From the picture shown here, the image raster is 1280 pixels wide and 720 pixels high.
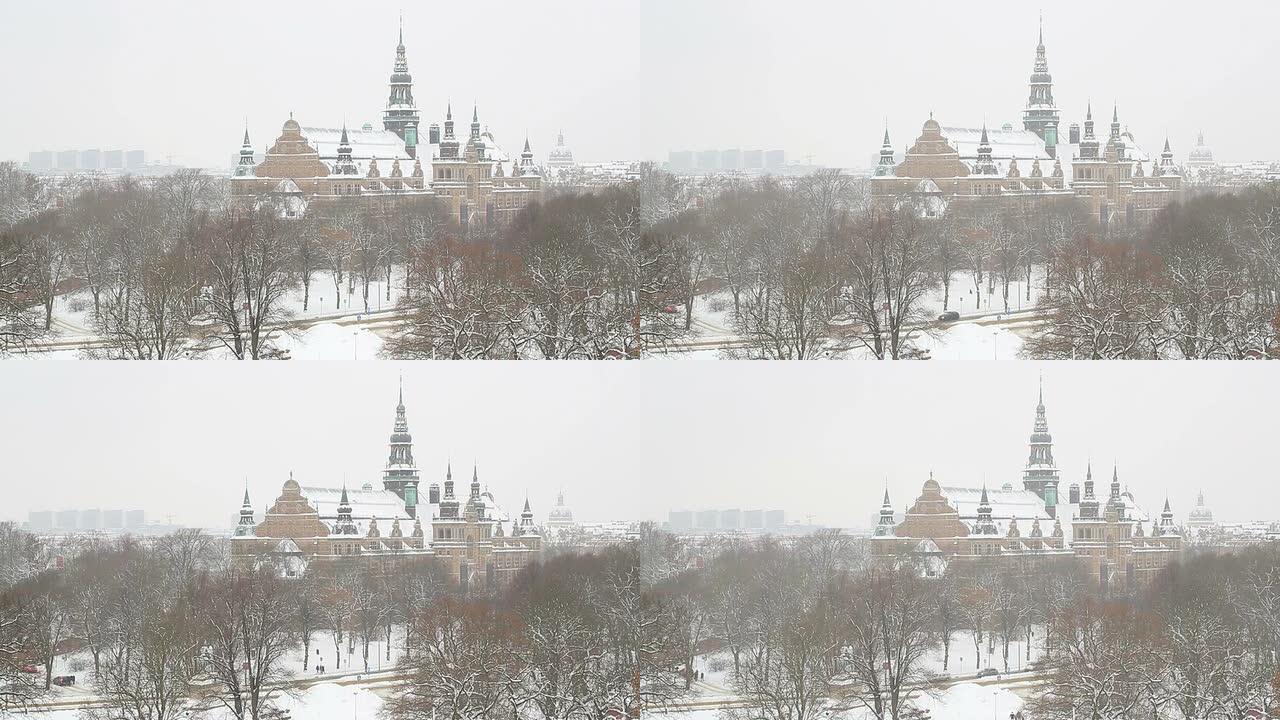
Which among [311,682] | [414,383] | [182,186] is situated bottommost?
[311,682]

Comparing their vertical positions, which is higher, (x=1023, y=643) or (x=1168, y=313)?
(x=1168, y=313)

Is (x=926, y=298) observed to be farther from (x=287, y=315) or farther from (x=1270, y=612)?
(x=287, y=315)

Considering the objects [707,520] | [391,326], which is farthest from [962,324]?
[391,326]

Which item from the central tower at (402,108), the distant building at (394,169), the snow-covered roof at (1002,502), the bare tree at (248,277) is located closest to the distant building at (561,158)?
the distant building at (394,169)

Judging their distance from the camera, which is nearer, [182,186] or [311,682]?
[311,682]

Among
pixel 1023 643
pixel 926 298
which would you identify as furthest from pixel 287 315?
pixel 1023 643

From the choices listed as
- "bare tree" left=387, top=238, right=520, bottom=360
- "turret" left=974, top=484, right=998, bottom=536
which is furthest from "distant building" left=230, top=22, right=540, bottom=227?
"turret" left=974, top=484, right=998, bottom=536

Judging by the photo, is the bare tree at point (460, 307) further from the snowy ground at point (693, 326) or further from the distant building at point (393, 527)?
the distant building at point (393, 527)
